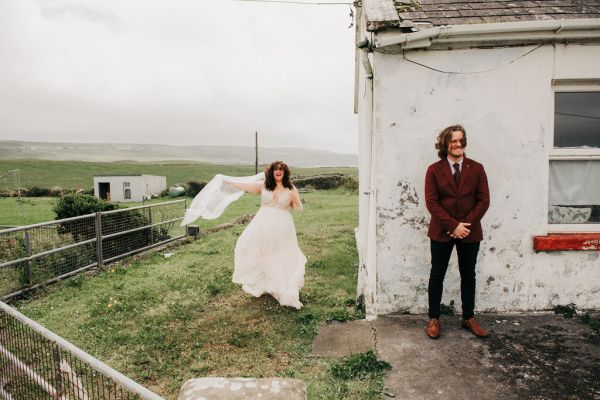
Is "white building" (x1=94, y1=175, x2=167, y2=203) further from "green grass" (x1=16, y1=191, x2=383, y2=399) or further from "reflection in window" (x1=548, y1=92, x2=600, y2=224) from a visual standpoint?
"reflection in window" (x1=548, y1=92, x2=600, y2=224)

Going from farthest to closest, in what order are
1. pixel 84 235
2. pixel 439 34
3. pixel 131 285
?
pixel 84 235 < pixel 131 285 < pixel 439 34

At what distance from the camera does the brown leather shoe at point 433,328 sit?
14.6 ft

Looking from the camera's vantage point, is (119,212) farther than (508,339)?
Yes

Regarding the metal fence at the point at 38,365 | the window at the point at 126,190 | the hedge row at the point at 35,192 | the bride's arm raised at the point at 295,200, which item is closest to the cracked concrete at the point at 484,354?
the bride's arm raised at the point at 295,200

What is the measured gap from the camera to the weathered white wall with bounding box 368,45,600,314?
4.92 meters

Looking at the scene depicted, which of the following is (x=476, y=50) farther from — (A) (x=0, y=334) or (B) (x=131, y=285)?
(B) (x=131, y=285)

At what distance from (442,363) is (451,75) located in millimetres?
3173

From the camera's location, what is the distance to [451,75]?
4.93m

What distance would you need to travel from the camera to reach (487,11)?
516 centimetres

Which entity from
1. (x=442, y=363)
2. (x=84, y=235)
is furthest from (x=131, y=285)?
(x=442, y=363)

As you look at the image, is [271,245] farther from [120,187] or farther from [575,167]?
[120,187]

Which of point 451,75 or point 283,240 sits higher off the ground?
point 451,75

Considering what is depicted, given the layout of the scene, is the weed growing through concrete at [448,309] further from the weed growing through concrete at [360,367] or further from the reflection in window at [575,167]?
the reflection in window at [575,167]

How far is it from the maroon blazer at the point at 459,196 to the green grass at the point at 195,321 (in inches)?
67.7
